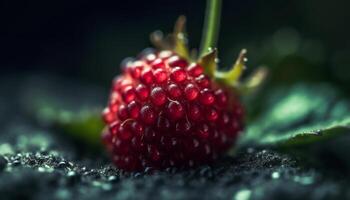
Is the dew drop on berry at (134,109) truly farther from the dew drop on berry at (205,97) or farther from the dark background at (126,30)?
the dark background at (126,30)

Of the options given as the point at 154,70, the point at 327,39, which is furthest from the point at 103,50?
the point at 154,70

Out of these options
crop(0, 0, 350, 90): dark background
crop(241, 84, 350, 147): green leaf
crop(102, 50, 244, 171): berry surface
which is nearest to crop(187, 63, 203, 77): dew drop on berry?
crop(102, 50, 244, 171): berry surface

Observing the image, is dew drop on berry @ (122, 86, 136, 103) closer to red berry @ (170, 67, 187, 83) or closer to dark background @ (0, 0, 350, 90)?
red berry @ (170, 67, 187, 83)

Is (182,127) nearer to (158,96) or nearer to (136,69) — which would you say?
(158,96)

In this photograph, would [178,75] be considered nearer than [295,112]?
Yes

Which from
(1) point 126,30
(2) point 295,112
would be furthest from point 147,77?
(1) point 126,30

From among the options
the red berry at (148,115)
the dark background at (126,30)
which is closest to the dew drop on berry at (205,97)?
the red berry at (148,115)
